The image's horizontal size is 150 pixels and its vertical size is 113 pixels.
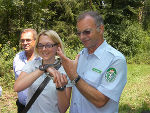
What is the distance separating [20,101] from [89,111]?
1401 mm

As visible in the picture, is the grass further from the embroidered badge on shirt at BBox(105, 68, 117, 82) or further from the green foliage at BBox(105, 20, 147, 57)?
the green foliage at BBox(105, 20, 147, 57)

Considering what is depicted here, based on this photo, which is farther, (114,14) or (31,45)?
(114,14)

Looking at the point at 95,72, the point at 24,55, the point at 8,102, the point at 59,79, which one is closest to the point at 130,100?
the point at 8,102

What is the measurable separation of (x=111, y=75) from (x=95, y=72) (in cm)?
17

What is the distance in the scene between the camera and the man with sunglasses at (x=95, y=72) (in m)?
1.63

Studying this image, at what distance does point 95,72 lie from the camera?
184 centimetres

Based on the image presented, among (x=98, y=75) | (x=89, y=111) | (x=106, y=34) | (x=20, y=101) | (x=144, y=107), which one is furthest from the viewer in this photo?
(x=106, y=34)

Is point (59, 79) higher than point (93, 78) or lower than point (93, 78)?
higher

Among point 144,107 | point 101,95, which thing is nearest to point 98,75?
point 101,95

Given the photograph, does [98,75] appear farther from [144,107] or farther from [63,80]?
[144,107]

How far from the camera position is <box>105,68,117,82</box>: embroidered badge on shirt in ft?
5.68

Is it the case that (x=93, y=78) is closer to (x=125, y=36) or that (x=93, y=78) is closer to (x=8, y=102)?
(x=8, y=102)

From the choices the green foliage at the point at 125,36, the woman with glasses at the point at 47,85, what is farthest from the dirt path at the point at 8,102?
the green foliage at the point at 125,36

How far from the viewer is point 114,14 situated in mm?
14930
